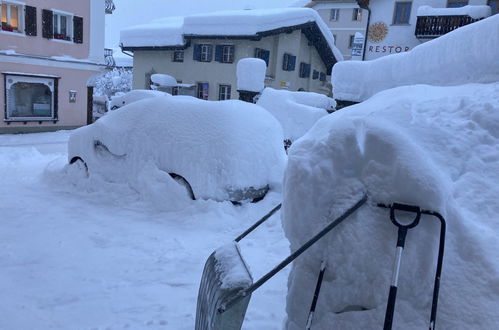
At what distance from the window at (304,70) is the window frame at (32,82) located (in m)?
14.7

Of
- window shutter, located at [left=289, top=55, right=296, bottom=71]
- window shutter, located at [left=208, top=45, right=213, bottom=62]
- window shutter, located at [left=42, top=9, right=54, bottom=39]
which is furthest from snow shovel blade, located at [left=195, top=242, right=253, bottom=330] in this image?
window shutter, located at [left=289, top=55, right=296, bottom=71]

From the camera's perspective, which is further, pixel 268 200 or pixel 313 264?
pixel 268 200

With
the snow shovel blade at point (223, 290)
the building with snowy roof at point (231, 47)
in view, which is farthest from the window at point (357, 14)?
the snow shovel blade at point (223, 290)

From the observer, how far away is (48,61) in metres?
17.5

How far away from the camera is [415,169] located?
2010mm

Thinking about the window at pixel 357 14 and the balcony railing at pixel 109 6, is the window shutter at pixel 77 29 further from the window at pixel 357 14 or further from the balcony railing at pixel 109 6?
the window at pixel 357 14

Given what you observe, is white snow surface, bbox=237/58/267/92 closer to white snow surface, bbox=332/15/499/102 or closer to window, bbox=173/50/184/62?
white snow surface, bbox=332/15/499/102

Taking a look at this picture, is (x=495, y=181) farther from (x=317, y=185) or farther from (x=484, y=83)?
(x=484, y=83)

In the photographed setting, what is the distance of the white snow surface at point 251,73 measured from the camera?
13.2 meters

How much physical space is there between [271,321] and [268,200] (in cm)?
303

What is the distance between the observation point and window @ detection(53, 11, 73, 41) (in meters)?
17.9

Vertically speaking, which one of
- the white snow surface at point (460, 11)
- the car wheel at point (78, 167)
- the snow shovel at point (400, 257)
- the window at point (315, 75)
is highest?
the white snow surface at point (460, 11)

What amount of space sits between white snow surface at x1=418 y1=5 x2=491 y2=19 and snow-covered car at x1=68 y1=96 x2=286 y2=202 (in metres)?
13.1

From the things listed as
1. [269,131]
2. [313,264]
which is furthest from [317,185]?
[269,131]
